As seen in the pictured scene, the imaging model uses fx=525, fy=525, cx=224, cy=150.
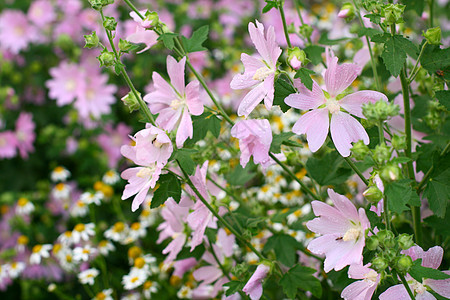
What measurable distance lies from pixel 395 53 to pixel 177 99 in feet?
1.27

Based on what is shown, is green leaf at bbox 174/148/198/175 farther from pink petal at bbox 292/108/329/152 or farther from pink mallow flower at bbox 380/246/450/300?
pink mallow flower at bbox 380/246/450/300

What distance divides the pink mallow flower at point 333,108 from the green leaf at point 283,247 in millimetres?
374

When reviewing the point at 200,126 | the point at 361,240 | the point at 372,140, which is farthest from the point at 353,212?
the point at 200,126

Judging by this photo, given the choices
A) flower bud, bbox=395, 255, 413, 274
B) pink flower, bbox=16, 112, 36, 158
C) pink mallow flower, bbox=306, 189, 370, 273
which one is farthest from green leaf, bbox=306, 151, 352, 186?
pink flower, bbox=16, 112, 36, 158

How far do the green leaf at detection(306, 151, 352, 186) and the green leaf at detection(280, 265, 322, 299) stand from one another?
0.64 ft

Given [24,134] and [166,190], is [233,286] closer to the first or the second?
[166,190]

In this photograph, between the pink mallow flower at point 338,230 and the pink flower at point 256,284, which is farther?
the pink flower at point 256,284

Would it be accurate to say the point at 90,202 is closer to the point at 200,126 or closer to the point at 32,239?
the point at 32,239

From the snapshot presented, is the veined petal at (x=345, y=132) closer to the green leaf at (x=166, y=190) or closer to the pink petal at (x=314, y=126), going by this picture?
the pink petal at (x=314, y=126)

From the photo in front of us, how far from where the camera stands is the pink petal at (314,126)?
0.82 metres

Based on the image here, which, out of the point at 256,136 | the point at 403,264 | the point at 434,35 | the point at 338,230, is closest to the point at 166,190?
the point at 256,136

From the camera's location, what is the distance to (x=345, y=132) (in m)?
0.83

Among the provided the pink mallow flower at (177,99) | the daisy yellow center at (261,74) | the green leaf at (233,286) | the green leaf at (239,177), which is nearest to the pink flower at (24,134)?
the green leaf at (239,177)

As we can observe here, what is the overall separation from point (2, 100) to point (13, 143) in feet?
0.66
